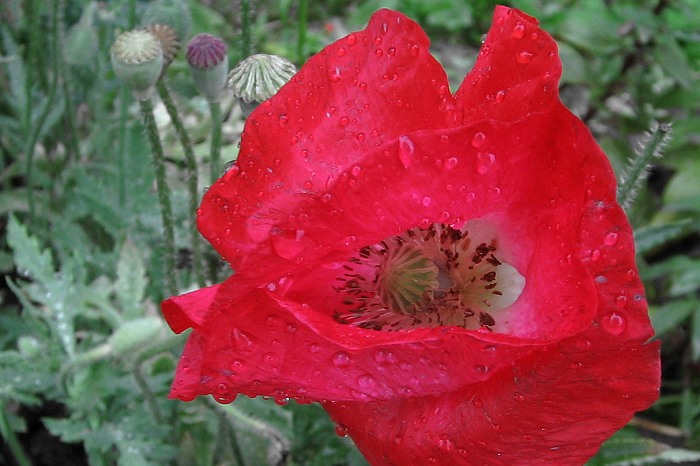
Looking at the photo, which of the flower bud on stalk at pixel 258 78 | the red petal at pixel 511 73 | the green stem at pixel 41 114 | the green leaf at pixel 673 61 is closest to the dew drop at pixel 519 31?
the red petal at pixel 511 73

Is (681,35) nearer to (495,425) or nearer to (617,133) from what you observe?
(617,133)

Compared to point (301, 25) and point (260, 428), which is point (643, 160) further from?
point (301, 25)

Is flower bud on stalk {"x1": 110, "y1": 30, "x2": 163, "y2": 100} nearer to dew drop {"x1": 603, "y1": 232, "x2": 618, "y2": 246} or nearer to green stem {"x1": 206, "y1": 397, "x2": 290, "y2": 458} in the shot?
green stem {"x1": 206, "y1": 397, "x2": 290, "y2": 458}

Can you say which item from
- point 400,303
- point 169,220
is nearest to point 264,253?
point 400,303

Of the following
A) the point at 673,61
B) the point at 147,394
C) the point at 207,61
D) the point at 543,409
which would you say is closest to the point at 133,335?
the point at 147,394

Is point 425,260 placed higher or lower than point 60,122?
higher

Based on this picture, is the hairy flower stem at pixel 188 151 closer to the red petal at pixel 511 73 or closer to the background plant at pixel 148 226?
the background plant at pixel 148 226
